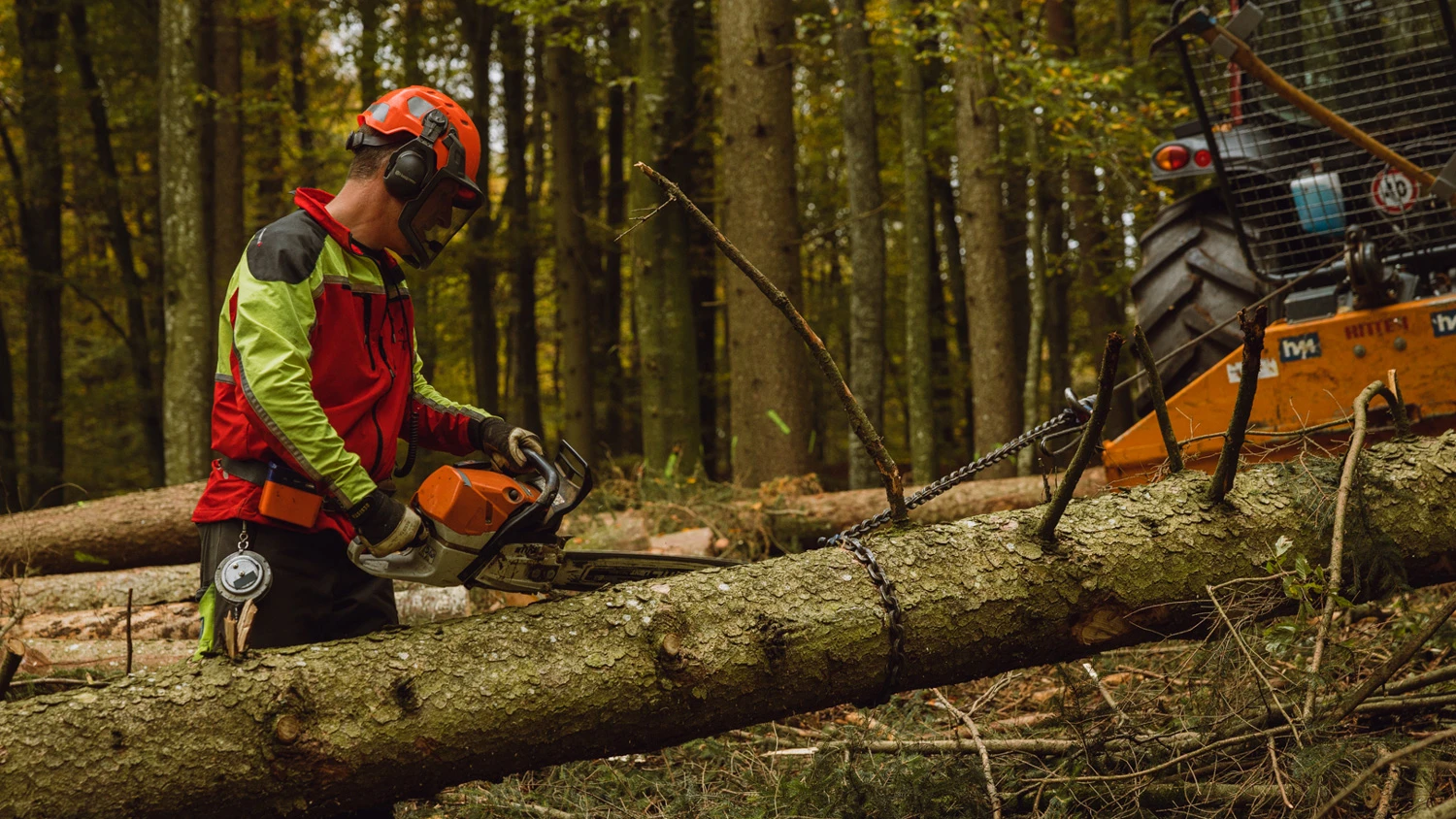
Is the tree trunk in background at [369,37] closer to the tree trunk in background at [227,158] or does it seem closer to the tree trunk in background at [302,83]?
the tree trunk in background at [302,83]

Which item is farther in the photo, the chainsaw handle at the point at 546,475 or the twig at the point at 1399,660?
the chainsaw handle at the point at 546,475

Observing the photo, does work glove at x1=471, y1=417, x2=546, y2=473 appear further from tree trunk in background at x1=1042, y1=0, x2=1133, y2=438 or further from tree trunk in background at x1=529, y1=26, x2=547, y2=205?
tree trunk in background at x1=529, y1=26, x2=547, y2=205

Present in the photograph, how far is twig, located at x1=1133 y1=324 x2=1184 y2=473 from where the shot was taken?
8.44ft

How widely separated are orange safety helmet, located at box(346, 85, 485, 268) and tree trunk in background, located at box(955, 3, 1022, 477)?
6.42 metres

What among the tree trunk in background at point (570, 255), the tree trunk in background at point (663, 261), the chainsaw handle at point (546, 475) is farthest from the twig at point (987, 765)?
the tree trunk in background at point (570, 255)

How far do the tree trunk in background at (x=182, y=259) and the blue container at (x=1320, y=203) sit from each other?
7755mm

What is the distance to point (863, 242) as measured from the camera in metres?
10.0

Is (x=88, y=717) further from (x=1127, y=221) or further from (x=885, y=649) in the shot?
(x=1127, y=221)

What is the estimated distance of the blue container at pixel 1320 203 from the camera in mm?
4520

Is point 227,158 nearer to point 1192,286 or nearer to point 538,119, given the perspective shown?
point 538,119

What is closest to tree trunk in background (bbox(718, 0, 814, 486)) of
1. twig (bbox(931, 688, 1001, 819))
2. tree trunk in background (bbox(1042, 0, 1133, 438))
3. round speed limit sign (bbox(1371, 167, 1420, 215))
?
round speed limit sign (bbox(1371, 167, 1420, 215))

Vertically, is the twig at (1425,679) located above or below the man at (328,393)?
below

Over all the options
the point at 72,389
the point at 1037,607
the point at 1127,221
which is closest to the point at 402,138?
the point at 1037,607

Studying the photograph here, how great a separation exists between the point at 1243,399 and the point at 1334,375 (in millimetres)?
1976
